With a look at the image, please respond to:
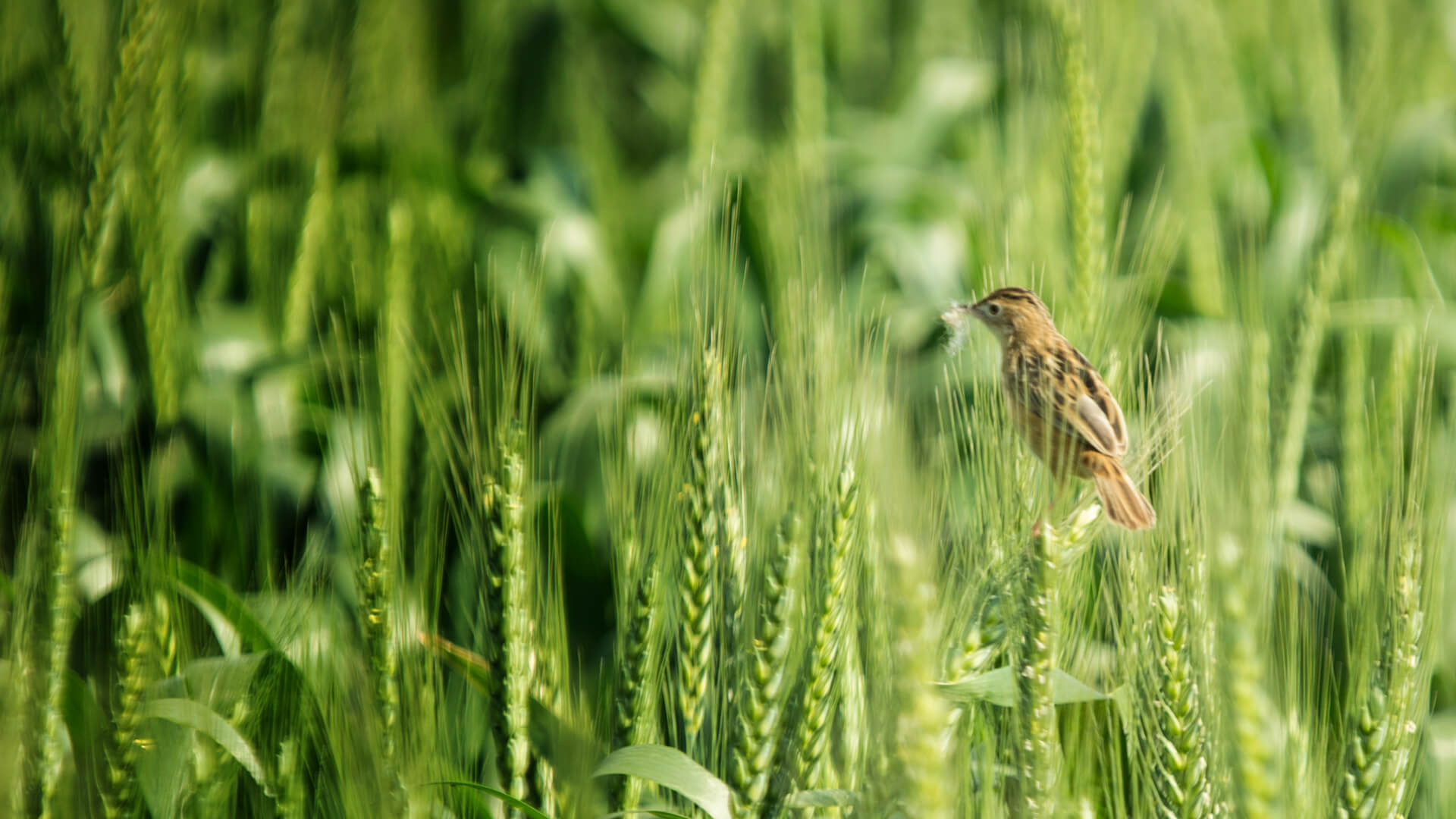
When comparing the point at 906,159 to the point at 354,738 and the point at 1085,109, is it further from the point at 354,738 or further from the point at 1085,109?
the point at 354,738

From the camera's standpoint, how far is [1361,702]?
1.00 metres

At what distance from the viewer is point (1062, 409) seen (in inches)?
38.3

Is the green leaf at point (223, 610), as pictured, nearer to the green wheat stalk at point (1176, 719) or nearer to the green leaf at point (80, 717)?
the green leaf at point (80, 717)

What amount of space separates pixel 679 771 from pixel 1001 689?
36 centimetres

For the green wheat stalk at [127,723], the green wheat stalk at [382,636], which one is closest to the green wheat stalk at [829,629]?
the green wheat stalk at [382,636]

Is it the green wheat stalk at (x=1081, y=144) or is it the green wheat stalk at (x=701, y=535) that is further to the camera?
the green wheat stalk at (x=1081, y=144)

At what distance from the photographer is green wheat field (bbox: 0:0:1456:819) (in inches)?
40.2

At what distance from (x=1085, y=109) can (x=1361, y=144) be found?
Result: 80 centimetres

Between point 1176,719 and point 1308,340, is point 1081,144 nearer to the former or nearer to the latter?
point 1308,340

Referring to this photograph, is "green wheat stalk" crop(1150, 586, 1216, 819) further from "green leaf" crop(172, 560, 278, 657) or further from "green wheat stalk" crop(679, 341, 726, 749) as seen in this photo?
"green leaf" crop(172, 560, 278, 657)

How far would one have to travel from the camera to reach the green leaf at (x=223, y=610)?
1410 millimetres

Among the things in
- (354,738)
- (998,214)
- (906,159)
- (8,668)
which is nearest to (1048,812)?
(354,738)

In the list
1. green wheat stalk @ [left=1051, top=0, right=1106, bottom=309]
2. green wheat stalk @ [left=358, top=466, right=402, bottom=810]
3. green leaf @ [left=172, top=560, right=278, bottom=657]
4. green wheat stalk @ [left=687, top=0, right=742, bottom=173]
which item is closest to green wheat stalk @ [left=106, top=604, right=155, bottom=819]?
green leaf @ [left=172, top=560, right=278, bottom=657]

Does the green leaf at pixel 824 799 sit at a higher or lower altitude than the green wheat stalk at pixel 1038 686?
lower
